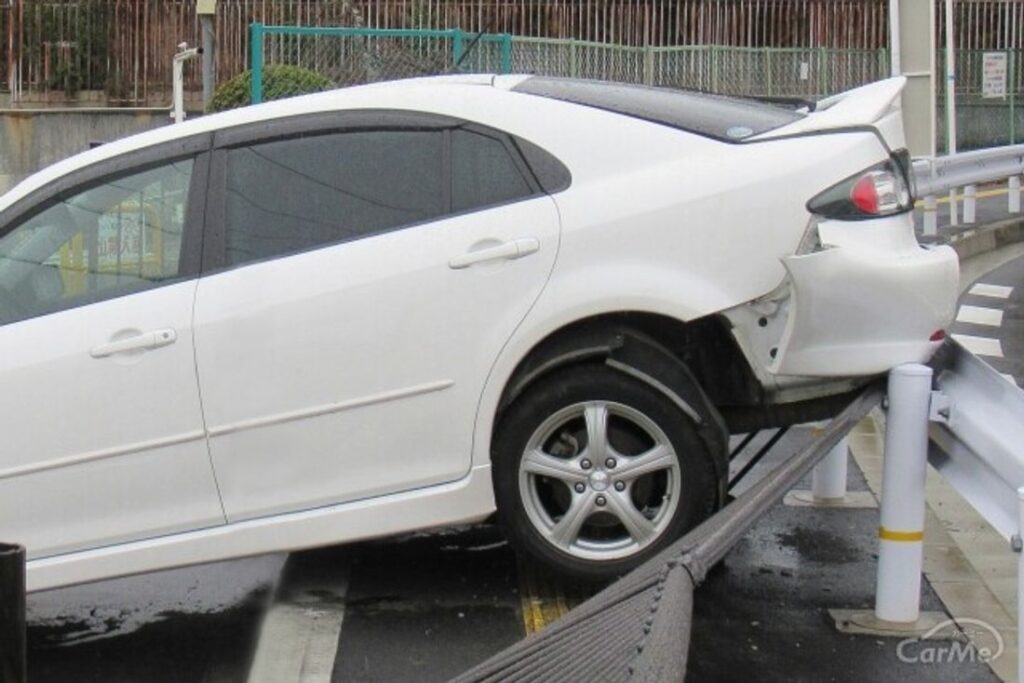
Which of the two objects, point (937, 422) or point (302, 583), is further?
point (302, 583)

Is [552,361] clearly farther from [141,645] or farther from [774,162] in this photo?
[141,645]

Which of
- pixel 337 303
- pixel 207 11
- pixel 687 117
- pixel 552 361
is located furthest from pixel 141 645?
pixel 207 11

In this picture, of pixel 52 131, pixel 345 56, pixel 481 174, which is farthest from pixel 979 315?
pixel 52 131

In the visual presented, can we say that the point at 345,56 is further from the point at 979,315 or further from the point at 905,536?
the point at 905,536

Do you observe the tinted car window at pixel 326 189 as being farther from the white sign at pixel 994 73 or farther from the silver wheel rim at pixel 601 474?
the white sign at pixel 994 73

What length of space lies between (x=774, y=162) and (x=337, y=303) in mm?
1519

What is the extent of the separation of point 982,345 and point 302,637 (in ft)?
22.4

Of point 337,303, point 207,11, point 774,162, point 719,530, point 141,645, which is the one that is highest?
point 207,11

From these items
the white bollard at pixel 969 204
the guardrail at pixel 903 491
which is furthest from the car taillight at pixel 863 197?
the white bollard at pixel 969 204

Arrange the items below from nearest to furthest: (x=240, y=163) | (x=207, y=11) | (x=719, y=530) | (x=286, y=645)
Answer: (x=719, y=530), (x=286, y=645), (x=240, y=163), (x=207, y=11)

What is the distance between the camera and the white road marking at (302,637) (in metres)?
4.95

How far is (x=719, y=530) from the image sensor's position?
4.27m

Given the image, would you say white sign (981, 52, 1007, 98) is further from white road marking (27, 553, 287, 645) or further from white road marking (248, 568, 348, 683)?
white road marking (248, 568, 348, 683)

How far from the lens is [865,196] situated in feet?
17.7
